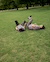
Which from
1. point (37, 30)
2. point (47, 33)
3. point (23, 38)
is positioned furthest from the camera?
point (37, 30)

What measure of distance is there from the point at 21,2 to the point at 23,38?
68.0 ft

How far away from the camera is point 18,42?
18.9 feet

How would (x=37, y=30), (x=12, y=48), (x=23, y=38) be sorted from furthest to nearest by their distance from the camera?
(x=37, y=30), (x=23, y=38), (x=12, y=48)

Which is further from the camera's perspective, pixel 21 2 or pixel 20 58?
pixel 21 2

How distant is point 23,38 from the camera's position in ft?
20.6

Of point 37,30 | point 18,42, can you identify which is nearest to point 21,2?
point 37,30

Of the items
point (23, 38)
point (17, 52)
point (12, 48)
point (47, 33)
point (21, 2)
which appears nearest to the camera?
point (17, 52)

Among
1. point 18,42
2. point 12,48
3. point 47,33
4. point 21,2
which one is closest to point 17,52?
point 12,48

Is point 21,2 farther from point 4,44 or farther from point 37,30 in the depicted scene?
point 4,44

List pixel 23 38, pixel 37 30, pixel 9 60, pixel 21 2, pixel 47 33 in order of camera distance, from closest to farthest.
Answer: pixel 9 60, pixel 23 38, pixel 47 33, pixel 37 30, pixel 21 2

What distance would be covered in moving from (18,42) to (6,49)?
2.58 ft

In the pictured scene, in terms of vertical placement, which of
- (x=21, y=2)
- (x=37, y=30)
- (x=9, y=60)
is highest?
(x=9, y=60)

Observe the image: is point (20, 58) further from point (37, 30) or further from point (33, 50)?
point (37, 30)

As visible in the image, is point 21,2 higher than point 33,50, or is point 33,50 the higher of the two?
point 33,50
